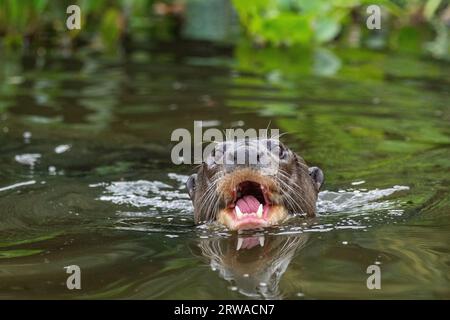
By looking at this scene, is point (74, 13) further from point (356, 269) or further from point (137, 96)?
point (356, 269)

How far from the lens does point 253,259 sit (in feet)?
15.0

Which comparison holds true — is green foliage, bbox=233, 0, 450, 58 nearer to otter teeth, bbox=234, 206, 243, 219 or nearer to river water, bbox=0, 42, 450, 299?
river water, bbox=0, 42, 450, 299

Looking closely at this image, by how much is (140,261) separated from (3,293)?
2.60 feet

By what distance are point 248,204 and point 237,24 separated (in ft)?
44.7

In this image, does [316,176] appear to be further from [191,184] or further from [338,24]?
[338,24]

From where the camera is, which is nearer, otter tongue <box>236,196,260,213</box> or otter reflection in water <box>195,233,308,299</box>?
otter reflection in water <box>195,233,308,299</box>

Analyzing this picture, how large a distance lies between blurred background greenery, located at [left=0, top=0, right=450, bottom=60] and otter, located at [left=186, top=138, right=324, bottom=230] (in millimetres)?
4715

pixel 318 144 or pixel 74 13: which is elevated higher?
pixel 74 13

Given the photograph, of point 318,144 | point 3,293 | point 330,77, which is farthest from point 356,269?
point 330,77

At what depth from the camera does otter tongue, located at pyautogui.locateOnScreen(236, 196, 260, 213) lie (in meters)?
5.08

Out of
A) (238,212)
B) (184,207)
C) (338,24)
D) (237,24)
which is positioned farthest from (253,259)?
(237,24)

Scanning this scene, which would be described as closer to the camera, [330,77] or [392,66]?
[330,77]

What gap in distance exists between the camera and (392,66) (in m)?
12.6

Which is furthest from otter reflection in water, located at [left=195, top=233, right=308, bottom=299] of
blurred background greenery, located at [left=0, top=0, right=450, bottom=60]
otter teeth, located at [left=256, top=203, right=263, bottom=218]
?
blurred background greenery, located at [left=0, top=0, right=450, bottom=60]
